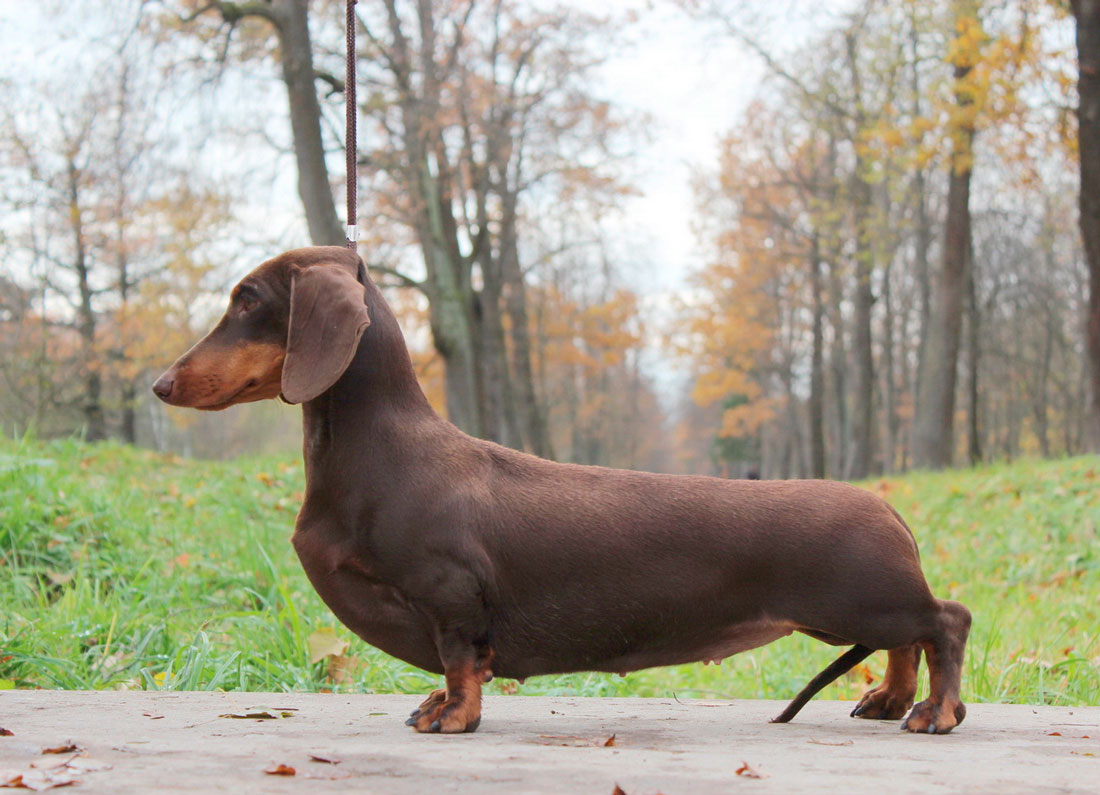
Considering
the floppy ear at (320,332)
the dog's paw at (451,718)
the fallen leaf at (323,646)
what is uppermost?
the floppy ear at (320,332)

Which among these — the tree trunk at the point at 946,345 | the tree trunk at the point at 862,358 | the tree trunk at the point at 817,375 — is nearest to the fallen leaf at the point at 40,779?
the tree trunk at the point at 946,345

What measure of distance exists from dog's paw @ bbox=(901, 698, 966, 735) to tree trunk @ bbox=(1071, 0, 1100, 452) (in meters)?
10.9

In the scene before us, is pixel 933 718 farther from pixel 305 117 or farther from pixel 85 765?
pixel 305 117

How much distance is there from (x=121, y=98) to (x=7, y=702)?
10.5 metres

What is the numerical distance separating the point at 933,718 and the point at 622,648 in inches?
33.7

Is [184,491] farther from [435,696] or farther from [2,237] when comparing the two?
[2,237]

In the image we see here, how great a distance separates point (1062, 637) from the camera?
18.2 ft

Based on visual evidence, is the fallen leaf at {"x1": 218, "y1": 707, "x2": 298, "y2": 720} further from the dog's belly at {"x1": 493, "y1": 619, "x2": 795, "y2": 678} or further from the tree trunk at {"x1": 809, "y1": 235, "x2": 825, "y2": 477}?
the tree trunk at {"x1": 809, "y1": 235, "x2": 825, "y2": 477}

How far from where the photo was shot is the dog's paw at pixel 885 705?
3.01 m

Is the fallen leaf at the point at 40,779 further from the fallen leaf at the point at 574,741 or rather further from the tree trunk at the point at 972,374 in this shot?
the tree trunk at the point at 972,374

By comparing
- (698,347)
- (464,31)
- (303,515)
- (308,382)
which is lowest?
(303,515)

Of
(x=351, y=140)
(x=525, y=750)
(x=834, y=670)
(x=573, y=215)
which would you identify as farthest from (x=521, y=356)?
(x=525, y=750)

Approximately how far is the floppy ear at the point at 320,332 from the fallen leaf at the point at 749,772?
1.32 meters

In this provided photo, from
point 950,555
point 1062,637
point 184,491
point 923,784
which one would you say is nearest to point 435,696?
Answer: point 923,784
